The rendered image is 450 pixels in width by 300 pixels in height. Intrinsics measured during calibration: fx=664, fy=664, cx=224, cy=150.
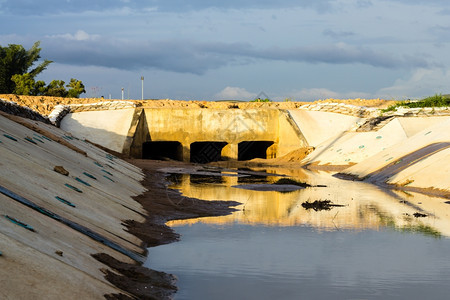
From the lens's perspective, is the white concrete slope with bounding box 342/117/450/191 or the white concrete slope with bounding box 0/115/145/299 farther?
the white concrete slope with bounding box 342/117/450/191

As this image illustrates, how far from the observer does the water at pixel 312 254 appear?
12.1 m

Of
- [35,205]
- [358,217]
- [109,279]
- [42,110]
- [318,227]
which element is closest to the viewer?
[109,279]

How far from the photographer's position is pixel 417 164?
1378 inches

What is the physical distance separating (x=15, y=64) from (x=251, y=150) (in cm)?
3005

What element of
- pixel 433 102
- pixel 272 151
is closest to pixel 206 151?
pixel 272 151

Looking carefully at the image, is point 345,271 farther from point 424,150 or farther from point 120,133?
point 120,133

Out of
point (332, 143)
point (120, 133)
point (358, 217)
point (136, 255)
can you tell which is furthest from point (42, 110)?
point (136, 255)

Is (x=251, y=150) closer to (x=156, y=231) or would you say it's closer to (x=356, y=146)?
(x=356, y=146)

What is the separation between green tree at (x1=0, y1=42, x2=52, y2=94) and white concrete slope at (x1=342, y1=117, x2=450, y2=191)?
4653 centimetres

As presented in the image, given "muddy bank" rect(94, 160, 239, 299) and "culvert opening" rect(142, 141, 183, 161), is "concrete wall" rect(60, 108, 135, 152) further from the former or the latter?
"muddy bank" rect(94, 160, 239, 299)

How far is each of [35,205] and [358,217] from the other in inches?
499

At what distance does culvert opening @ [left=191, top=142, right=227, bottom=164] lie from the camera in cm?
6569

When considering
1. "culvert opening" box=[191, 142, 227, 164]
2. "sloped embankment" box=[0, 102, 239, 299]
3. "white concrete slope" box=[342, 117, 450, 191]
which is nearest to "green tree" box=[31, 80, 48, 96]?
"culvert opening" box=[191, 142, 227, 164]

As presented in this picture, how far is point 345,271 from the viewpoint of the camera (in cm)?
1354
